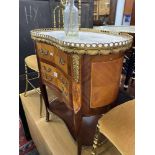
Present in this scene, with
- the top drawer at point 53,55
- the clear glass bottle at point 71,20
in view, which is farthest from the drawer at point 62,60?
the clear glass bottle at point 71,20

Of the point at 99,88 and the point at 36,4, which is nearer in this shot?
the point at 99,88

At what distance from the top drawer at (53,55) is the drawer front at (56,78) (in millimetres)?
53

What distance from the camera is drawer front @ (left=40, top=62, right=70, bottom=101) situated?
1036mm

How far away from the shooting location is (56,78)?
3.80ft

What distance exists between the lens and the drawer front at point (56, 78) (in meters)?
1.04

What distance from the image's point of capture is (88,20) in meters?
2.65

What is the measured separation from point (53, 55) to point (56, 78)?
16cm

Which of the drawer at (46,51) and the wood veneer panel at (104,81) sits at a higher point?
the drawer at (46,51)

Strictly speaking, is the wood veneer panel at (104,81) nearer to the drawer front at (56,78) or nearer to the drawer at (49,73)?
the drawer front at (56,78)

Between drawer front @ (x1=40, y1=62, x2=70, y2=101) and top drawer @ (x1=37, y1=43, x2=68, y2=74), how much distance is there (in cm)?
5

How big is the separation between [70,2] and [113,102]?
63cm
